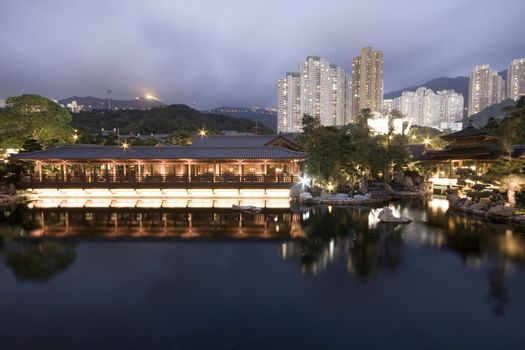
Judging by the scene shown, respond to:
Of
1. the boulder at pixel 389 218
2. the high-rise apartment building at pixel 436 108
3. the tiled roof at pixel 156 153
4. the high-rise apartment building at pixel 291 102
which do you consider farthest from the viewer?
the high-rise apartment building at pixel 436 108

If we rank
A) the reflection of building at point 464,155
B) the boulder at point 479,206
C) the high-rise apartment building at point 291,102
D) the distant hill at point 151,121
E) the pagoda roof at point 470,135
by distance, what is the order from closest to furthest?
the boulder at point 479,206 < the reflection of building at point 464,155 < the pagoda roof at point 470,135 < the distant hill at point 151,121 < the high-rise apartment building at point 291,102

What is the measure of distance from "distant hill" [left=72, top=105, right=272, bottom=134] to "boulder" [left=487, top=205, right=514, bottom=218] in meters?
61.6

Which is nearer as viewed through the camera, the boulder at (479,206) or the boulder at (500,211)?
the boulder at (500,211)

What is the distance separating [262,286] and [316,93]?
135 metres

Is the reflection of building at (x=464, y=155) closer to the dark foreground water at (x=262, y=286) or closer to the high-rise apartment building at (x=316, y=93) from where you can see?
the dark foreground water at (x=262, y=286)

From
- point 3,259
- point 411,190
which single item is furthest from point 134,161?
point 411,190

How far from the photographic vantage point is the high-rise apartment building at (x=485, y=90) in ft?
482

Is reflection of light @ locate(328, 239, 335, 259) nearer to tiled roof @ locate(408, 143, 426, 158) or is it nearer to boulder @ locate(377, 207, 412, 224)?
boulder @ locate(377, 207, 412, 224)

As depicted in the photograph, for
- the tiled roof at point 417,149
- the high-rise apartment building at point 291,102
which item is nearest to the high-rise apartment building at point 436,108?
the high-rise apartment building at point 291,102

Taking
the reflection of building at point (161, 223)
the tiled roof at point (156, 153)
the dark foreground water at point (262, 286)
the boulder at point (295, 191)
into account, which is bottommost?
the dark foreground water at point (262, 286)

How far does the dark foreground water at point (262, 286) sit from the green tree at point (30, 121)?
18.8 m

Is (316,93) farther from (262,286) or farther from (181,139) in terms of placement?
(262,286)

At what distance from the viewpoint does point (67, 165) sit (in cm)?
3139

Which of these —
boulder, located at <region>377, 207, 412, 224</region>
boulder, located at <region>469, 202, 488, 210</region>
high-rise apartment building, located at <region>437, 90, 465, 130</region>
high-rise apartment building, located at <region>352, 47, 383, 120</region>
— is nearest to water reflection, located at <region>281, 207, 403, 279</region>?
boulder, located at <region>377, 207, 412, 224</region>
